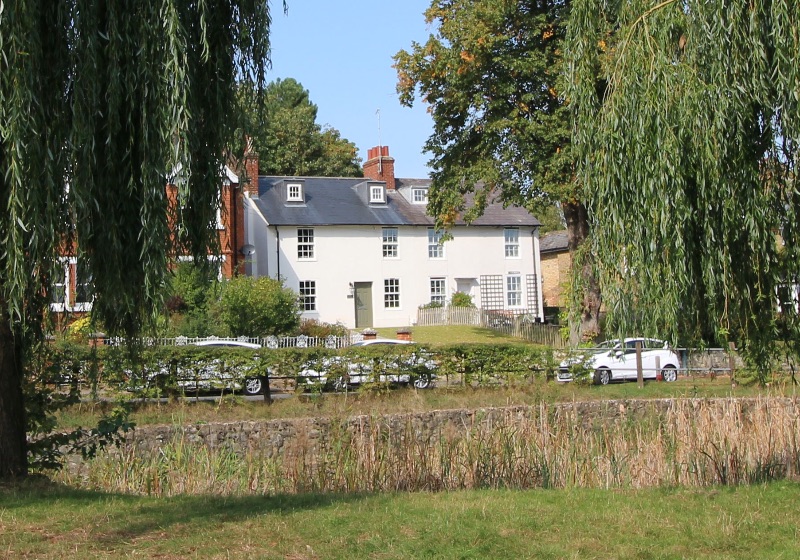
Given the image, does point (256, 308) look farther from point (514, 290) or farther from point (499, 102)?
point (514, 290)

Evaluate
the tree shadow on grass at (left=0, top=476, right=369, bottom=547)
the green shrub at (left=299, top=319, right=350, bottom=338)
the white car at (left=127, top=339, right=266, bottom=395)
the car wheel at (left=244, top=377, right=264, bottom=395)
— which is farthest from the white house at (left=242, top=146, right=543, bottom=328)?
the tree shadow on grass at (left=0, top=476, right=369, bottom=547)

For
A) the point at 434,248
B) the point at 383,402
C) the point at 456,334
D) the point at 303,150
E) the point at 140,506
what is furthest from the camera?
the point at 303,150

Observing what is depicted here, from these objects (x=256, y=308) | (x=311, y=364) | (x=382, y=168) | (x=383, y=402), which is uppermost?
(x=382, y=168)

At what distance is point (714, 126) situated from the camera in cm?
895

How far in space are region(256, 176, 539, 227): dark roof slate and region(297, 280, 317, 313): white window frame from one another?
2.82 metres

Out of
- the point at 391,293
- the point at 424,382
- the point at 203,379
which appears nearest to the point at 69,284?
the point at 203,379

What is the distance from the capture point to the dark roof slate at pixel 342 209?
144ft

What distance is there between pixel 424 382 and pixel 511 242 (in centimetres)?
2718

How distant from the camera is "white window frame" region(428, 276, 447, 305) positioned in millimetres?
46719

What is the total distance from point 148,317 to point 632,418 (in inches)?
376

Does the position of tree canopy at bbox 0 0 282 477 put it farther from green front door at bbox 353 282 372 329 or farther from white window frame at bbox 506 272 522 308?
white window frame at bbox 506 272 522 308

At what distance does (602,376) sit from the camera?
2589 centimetres

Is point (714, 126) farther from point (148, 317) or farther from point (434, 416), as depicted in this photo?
point (434, 416)

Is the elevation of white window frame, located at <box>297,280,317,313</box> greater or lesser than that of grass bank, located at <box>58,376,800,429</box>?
greater
